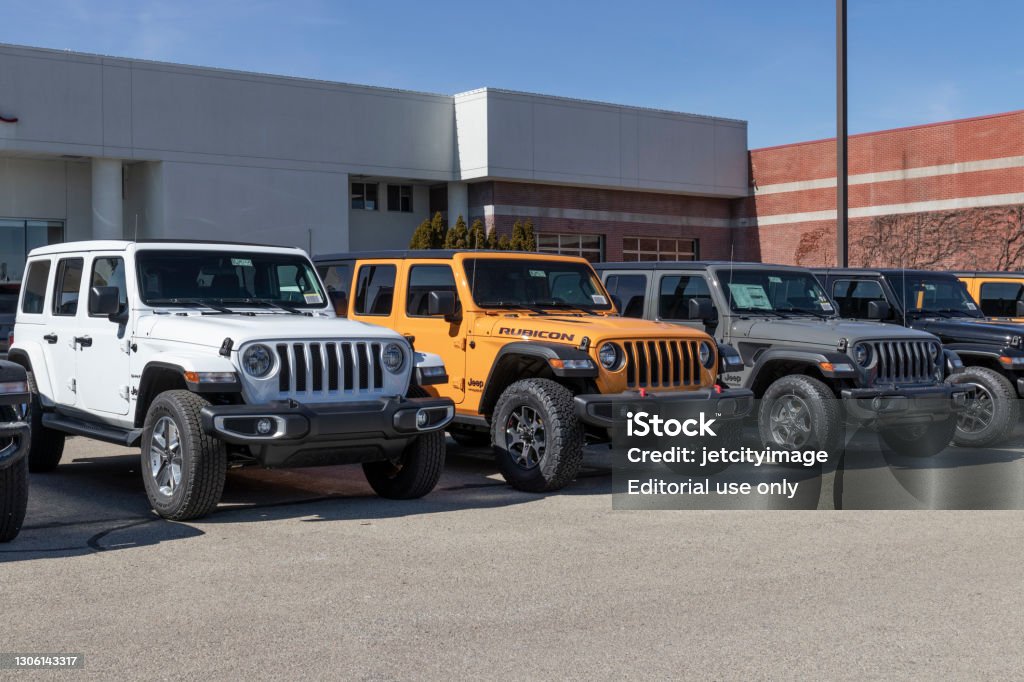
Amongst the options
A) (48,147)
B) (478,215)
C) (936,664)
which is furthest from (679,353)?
(478,215)

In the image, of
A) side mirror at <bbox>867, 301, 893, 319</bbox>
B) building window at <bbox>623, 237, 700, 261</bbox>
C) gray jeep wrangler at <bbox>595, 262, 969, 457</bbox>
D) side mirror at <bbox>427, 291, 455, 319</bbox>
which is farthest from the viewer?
building window at <bbox>623, 237, 700, 261</bbox>

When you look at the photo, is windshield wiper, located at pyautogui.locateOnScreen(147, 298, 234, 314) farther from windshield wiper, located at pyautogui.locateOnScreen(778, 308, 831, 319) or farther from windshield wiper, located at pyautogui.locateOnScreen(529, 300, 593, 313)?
windshield wiper, located at pyautogui.locateOnScreen(778, 308, 831, 319)

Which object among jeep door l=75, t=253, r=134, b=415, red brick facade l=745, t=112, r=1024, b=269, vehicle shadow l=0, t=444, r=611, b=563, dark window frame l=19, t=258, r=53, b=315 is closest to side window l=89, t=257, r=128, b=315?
jeep door l=75, t=253, r=134, b=415

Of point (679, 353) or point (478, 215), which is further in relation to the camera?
point (478, 215)

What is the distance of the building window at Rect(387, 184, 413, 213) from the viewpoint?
122 ft

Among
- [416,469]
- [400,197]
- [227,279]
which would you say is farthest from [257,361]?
[400,197]

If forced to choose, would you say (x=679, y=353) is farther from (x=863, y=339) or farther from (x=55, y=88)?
(x=55, y=88)

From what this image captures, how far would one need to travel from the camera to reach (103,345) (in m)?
9.54

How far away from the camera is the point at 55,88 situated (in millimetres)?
29312

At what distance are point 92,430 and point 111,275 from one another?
124 centimetres

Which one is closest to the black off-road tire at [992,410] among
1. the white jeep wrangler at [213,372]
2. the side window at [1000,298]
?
the side window at [1000,298]

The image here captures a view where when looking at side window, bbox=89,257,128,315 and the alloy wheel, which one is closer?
the alloy wheel

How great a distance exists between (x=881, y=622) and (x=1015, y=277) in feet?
36.8

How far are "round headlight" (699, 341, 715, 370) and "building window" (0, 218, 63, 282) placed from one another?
939 inches
